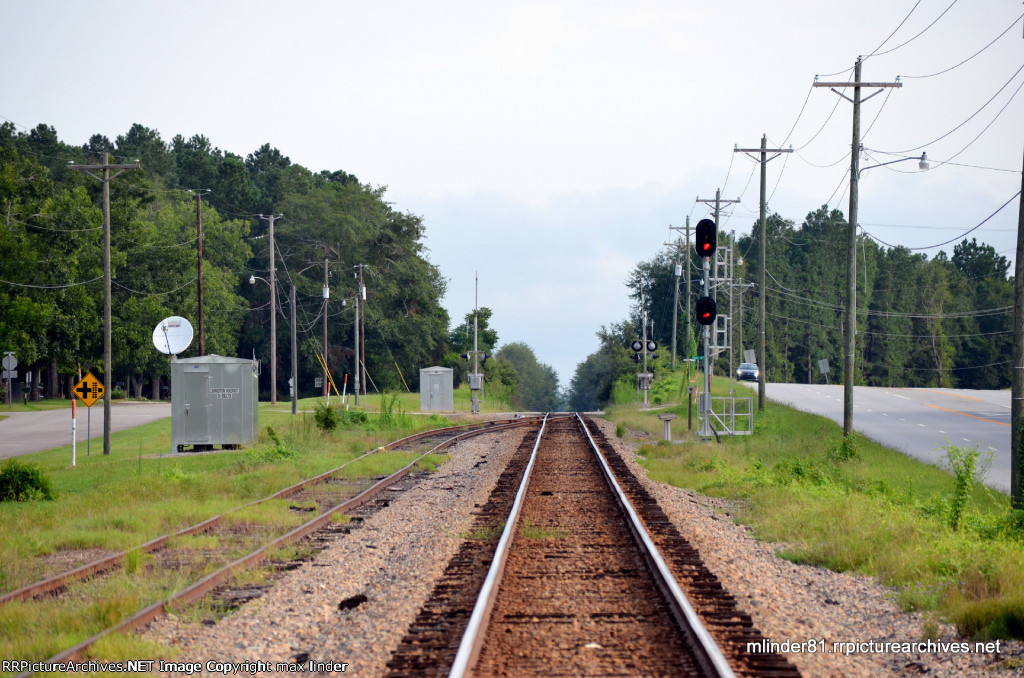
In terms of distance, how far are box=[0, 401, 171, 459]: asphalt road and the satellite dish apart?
4.07 m

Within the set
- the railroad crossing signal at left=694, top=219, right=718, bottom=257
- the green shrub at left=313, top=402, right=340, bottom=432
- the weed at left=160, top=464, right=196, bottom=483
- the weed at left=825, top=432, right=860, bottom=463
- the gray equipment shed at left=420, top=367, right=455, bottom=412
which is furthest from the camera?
the gray equipment shed at left=420, top=367, right=455, bottom=412

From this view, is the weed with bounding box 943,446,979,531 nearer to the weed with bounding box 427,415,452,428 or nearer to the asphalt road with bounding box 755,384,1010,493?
the asphalt road with bounding box 755,384,1010,493

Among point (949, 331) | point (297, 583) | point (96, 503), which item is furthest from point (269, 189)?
point (297, 583)

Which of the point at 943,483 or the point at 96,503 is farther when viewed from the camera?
the point at 943,483

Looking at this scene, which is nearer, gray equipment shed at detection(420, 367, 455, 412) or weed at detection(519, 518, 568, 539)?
weed at detection(519, 518, 568, 539)

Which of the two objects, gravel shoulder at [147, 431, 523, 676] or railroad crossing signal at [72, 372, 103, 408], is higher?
railroad crossing signal at [72, 372, 103, 408]

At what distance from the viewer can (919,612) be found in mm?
8867

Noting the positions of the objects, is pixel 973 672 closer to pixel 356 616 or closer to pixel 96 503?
pixel 356 616

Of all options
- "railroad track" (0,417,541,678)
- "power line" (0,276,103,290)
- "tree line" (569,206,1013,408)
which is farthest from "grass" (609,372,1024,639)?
"tree line" (569,206,1013,408)

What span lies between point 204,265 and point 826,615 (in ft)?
262

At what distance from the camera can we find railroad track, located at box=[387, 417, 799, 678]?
6727mm

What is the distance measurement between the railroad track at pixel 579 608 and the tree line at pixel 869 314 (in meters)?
99.7

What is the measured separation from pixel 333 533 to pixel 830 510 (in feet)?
25.2

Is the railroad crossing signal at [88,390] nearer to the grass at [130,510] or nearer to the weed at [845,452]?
the grass at [130,510]
